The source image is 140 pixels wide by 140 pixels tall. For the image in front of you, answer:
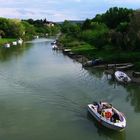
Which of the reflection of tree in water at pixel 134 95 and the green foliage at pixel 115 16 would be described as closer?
the reflection of tree in water at pixel 134 95

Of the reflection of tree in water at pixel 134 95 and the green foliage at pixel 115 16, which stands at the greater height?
the green foliage at pixel 115 16

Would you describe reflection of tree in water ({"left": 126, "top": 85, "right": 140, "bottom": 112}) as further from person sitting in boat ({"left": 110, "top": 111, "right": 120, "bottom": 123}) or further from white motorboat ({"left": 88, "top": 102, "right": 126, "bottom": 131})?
person sitting in boat ({"left": 110, "top": 111, "right": 120, "bottom": 123})

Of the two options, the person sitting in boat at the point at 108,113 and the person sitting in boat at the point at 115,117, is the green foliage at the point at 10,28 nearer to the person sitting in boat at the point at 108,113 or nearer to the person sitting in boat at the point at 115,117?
the person sitting in boat at the point at 108,113

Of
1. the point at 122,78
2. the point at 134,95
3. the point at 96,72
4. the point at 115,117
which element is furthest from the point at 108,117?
the point at 96,72

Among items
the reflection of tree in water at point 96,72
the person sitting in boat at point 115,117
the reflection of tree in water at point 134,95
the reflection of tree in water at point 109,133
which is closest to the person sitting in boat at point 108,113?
the person sitting in boat at point 115,117

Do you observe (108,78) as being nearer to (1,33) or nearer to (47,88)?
(47,88)

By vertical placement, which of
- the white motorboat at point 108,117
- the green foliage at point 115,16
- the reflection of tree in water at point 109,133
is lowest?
the reflection of tree in water at point 109,133
